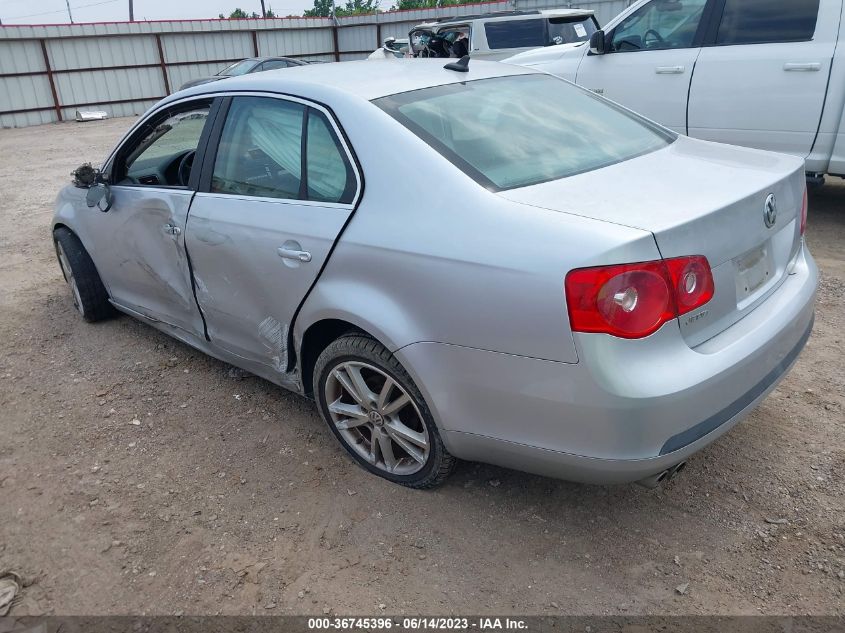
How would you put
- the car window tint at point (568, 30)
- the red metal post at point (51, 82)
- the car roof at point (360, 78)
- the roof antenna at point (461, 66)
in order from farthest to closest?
1. the red metal post at point (51, 82)
2. the car window tint at point (568, 30)
3. the roof antenna at point (461, 66)
4. the car roof at point (360, 78)

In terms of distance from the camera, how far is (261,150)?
310cm

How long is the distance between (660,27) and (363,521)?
207 inches

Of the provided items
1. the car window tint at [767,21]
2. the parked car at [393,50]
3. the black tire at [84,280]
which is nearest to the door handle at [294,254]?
the black tire at [84,280]

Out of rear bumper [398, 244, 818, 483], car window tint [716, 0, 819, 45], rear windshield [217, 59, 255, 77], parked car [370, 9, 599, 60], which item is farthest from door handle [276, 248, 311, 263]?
rear windshield [217, 59, 255, 77]

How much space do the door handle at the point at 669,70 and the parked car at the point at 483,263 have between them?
2.97 metres

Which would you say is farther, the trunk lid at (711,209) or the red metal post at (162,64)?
the red metal post at (162,64)

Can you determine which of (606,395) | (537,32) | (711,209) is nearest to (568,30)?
(537,32)

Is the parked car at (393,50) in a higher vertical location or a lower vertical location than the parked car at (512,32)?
lower

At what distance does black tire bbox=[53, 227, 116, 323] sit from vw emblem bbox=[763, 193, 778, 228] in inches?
156

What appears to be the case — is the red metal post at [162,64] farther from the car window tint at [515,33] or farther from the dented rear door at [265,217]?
the dented rear door at [265,217]

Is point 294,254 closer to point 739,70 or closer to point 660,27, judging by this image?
point 739,70

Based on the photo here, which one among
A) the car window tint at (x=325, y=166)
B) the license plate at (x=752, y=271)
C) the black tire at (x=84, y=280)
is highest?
the car window tint at (x=325, y=166)

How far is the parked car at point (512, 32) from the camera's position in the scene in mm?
10273

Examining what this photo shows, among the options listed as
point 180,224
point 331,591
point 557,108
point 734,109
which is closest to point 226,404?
point 180,224
